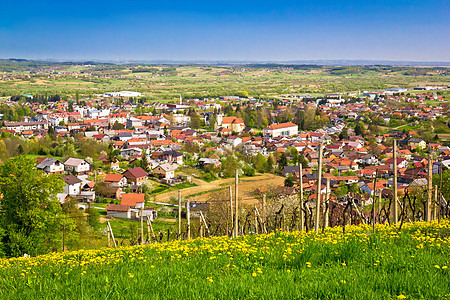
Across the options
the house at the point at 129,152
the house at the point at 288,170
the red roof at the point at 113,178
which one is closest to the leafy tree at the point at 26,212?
the red roof at the point at 113,178

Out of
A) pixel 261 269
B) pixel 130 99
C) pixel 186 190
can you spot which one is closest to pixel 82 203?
pixel 186 190

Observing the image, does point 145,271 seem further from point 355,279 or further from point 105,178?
point 105,178

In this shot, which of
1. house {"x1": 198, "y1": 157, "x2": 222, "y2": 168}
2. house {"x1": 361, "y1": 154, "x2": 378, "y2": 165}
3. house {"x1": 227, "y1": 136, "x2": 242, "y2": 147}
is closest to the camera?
house {"x1": 198, "y1": 157, "x2": 222, "y2": 168}

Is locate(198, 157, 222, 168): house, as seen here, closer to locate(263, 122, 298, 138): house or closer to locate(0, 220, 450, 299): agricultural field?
locate(263, 122, 298, 138): house

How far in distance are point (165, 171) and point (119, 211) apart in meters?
8.36

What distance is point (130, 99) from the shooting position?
9106 centimetres

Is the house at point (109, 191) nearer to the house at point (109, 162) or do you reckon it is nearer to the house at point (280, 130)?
the house at point (109, 162)

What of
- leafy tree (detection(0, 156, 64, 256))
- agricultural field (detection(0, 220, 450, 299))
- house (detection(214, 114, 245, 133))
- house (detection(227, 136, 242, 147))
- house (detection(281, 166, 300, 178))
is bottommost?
house (detection(281, 166, 300, 178))

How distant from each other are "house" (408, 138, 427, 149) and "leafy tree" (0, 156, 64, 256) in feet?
122

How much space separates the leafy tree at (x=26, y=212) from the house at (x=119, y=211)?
1068 cm

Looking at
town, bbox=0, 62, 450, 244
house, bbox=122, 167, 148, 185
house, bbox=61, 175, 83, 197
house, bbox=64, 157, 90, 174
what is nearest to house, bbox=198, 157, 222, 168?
town, bbox=0, 62, 450, 244

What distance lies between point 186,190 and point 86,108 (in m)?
50.2

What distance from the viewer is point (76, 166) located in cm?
3122

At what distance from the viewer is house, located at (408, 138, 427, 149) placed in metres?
40.3
